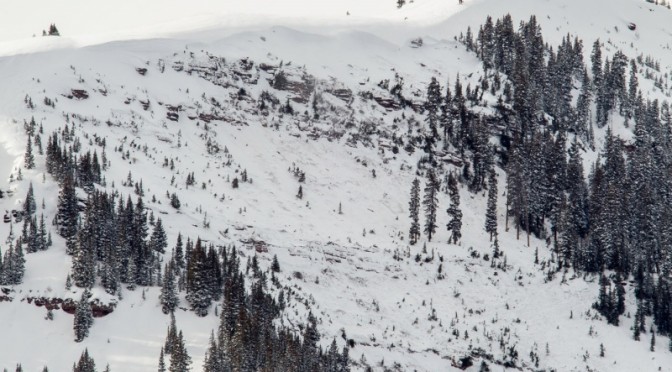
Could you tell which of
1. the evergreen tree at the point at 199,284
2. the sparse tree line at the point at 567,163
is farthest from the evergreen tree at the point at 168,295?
the sparse tree line at the point at 567,163

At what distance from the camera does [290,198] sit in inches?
3664

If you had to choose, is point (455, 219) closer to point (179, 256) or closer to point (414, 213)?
point (414, 213)

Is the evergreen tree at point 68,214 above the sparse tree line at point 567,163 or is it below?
above

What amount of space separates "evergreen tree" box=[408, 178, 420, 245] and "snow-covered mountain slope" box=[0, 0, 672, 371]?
1429mm

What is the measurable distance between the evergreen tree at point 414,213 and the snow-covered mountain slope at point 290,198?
1.43m

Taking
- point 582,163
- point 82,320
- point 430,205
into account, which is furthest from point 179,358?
point 582,163

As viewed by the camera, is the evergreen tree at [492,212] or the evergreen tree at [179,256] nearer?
the evergreen tree at [179,256]

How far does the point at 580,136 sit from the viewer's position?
126938mm

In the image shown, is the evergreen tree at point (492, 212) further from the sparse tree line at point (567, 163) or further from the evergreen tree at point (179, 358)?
the evergreen tree at point (179, 358)

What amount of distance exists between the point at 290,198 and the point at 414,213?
1615 cm

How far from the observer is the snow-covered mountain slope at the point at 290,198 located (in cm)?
6656

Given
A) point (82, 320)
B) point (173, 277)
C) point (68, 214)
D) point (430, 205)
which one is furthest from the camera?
point (430, 205)

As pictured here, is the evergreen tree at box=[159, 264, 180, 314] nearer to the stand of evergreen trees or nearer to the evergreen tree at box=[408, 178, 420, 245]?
the evergreen tree at box=[408, 178, 420, 245]

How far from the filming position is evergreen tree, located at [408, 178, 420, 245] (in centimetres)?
9088
